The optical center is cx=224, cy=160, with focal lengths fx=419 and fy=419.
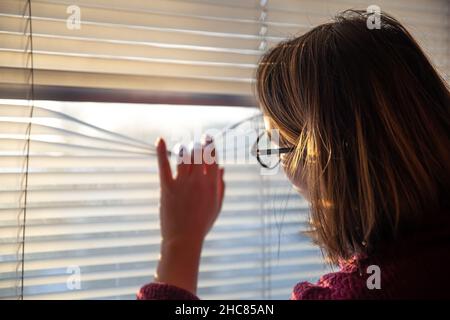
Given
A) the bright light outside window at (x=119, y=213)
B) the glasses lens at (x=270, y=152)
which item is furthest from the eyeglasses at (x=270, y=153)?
the bright light outside window at (x=119, y=213)

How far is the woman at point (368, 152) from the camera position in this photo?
0.62 metres

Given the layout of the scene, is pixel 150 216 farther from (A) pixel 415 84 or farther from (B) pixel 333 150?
(A) pixel 415 84

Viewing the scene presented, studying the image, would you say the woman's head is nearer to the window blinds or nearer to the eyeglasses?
the eyeglasses

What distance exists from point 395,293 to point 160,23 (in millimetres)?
742

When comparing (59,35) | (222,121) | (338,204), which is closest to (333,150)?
(338,204)

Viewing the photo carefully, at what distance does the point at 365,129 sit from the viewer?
65 centimetres

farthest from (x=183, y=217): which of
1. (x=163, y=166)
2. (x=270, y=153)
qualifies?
(x=270, y=153)

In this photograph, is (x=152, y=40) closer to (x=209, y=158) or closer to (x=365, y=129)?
(x=209, y=158)

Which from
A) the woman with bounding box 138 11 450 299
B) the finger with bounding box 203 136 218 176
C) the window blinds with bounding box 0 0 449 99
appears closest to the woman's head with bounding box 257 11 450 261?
the woman with bounding box 138 11 450 299

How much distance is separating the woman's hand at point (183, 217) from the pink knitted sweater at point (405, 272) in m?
0.24

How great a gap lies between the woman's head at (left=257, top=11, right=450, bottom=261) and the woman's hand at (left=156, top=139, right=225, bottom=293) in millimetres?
228

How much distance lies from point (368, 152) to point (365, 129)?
36mm

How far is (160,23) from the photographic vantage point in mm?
971

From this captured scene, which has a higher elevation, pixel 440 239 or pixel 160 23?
pixel 160 23
